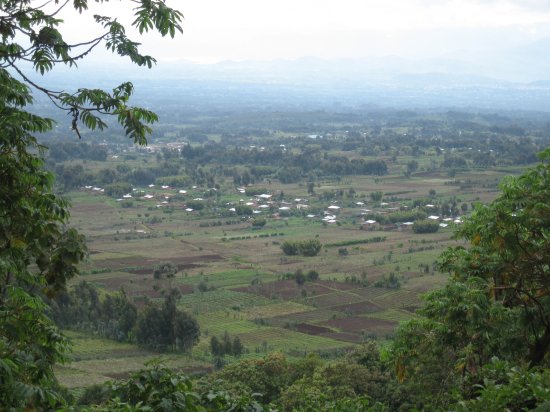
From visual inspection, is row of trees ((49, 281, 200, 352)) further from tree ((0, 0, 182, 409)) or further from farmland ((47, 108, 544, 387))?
tree ((0, 0, 182, 409))

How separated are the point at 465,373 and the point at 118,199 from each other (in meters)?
68.0

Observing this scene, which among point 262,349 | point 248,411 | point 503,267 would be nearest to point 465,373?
point 503,267

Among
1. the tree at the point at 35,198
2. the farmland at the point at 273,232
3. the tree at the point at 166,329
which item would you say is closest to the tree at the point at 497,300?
the farmland at the point at 273,232

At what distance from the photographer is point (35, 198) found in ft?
19.8

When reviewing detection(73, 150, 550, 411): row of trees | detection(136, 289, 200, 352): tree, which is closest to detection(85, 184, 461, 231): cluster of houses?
detection(136, 289, 200, 352): tree

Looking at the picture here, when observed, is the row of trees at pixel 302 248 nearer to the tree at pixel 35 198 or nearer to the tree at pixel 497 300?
the tree at pixel 497 300

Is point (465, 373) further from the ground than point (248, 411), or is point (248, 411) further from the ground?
point (248, 411)

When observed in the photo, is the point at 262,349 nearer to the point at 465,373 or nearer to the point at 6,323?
the point at 465,373

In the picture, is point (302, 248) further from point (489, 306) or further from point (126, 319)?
point (489, 306)

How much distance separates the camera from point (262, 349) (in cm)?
3159

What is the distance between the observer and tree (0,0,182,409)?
5605 mm

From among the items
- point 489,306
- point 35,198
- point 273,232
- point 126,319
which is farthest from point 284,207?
point 35,198

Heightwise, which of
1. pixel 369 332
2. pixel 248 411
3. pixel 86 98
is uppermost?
pixel 86 98

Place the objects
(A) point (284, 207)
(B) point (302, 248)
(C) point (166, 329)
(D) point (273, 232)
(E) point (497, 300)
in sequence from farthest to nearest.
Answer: (A) point (284, 207) < (D) point (273, 232) < (B) point (302, 248) < (C) point (166, 329) < (E) point (497, 300)
